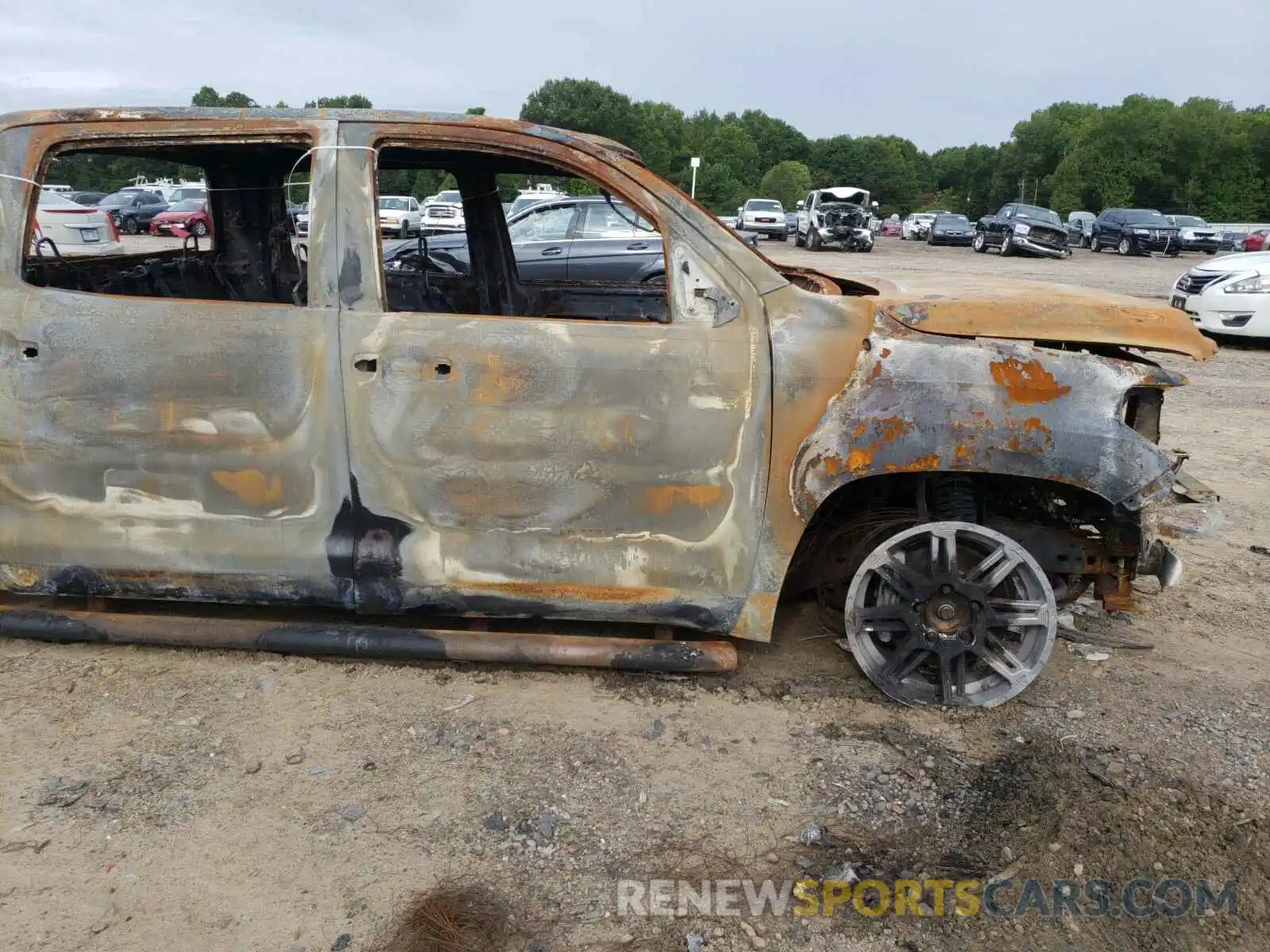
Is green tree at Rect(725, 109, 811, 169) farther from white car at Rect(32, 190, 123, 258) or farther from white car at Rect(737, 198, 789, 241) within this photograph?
white car at Rect(32, 190, 123, 258)

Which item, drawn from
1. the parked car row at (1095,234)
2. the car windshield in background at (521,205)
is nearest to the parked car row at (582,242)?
the car windshield in background at (521,205)

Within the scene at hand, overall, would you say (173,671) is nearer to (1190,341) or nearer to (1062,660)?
(1062,660)

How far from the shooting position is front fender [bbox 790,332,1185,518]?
299 cm

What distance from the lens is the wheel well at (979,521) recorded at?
11.0ft

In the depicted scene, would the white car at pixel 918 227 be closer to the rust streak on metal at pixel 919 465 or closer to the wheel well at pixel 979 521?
the wheel well at pixel 979 521

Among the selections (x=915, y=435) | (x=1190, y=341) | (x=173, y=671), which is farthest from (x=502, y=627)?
(x=1190, y=341)

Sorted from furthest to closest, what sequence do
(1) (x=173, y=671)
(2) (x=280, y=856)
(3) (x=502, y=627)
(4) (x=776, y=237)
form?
(4) (x=776, y=237), (3) (x=502, y=627), (1) (x=173, y=671), (2) (x=280, y=856)

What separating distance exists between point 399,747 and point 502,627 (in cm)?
76

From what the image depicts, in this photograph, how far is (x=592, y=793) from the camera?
285 centimetres

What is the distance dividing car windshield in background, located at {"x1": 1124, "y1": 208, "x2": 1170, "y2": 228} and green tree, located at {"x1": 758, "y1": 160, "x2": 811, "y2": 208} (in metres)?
45.8

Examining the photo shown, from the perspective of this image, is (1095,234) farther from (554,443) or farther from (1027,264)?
(554,443)

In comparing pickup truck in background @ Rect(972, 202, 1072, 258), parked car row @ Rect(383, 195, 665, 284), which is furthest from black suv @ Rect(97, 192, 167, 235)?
pickup truck in background @ Rect(972, 202, 1072, 258)

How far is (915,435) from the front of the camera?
303 cm

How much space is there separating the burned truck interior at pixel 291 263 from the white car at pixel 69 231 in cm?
10
